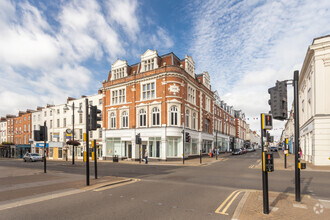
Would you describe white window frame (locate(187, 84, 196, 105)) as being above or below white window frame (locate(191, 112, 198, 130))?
above

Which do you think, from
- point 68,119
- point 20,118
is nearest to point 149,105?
point 68,119

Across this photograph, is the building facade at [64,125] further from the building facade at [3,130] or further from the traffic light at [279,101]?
the traffic light at [279,101]

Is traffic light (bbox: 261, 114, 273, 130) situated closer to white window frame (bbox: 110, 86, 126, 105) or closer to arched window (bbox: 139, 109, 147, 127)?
arched window (bbox: 139, 109, 147, 127)

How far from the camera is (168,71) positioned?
29156mm

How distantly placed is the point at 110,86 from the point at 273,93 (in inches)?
1249

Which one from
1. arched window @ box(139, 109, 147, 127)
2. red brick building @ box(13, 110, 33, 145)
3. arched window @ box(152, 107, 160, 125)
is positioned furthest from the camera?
red brick building @ box(13, 110, 33, 145)

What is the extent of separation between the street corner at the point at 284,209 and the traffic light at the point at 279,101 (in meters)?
2.73

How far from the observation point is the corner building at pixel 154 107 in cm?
2925

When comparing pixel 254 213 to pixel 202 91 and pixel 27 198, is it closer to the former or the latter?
pixel 27 198

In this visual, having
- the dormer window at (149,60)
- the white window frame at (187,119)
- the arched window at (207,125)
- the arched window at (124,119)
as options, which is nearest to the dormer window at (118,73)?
the dormer window at (149,60)

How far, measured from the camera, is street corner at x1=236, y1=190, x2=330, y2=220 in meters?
5.79

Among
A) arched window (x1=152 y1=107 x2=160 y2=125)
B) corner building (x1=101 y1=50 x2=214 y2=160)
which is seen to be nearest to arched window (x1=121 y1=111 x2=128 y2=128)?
corner building (x1=101 y1=50 x2=214 y2=160)

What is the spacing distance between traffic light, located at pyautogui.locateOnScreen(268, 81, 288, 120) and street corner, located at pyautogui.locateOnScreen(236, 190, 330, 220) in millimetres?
2730

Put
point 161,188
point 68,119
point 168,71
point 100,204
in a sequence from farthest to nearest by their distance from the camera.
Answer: point 68,119
point 168,71
point 161,188
point 100,204
